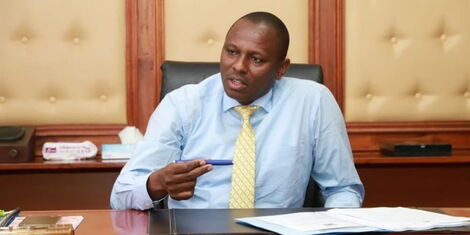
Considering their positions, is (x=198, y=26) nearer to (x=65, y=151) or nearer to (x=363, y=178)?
(x=65, y=151)

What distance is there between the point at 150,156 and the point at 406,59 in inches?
66.1

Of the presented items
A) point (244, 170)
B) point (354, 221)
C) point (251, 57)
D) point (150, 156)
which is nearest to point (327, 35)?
point (251, 57)

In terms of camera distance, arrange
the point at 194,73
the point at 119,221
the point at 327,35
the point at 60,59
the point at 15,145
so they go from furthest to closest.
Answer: the point at 327,35 → the point at 60,59 → the point at 15,145 → the point at 194,73 → the point at 119,221

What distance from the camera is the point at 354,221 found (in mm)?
1560

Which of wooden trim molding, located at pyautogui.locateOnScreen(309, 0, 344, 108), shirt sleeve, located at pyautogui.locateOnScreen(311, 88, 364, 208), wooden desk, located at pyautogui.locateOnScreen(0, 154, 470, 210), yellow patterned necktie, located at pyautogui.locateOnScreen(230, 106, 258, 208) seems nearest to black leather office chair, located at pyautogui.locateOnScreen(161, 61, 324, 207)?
shirt sleeve, located at pyautogui.locateOnScreen(311, 88, 364, 208)

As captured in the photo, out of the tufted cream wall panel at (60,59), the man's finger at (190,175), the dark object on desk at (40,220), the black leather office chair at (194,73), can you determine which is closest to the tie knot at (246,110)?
the black leather office chair at (194,73)

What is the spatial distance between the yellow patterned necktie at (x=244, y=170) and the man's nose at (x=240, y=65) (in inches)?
6.2

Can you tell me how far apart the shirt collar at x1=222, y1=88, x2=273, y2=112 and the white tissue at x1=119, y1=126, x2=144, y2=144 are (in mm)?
961

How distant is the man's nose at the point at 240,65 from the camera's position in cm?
220

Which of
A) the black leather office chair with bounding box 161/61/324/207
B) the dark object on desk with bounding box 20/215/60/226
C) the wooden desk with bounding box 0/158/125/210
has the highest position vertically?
the black leather office chair with bounding box 161/61/324/207

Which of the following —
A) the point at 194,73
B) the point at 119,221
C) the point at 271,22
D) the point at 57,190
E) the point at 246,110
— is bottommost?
the point at 57,190

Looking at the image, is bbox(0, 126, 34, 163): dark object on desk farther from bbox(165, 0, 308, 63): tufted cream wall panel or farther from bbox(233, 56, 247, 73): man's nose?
bbox(233, 56, 247, 73): man's nose

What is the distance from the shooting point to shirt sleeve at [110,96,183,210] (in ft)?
6.45

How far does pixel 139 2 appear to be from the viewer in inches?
128
